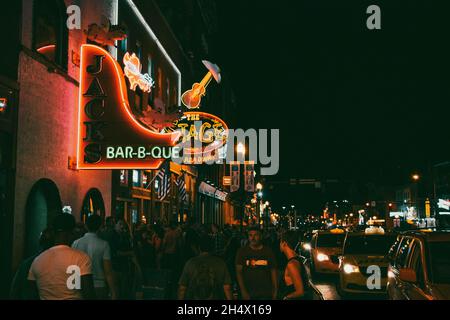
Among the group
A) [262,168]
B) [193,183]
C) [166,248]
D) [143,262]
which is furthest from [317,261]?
[262,168]

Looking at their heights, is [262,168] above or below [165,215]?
above

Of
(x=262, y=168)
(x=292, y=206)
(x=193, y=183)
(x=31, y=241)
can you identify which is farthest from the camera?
(x=292, y=206)

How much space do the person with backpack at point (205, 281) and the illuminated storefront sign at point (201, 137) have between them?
59.0 feet

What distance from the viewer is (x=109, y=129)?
57.4 ft

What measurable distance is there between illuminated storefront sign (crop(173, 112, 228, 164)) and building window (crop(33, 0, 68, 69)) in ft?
28.9

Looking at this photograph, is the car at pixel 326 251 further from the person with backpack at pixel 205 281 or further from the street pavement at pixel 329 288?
the person with backpack at pixel 205 281

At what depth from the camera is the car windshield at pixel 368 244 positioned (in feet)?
53.2

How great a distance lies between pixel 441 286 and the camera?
25.5 feet

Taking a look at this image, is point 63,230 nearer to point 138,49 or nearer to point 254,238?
point 254,238

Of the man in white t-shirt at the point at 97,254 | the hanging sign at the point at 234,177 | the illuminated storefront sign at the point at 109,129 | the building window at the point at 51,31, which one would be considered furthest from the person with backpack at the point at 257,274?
the hanging sign at the point at 234,177

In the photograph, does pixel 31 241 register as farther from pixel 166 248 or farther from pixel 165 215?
pixel 165 215

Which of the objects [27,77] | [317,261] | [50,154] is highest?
[27,77]

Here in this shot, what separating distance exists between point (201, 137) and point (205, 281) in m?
20.3

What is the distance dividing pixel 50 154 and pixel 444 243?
10733 millimetres
